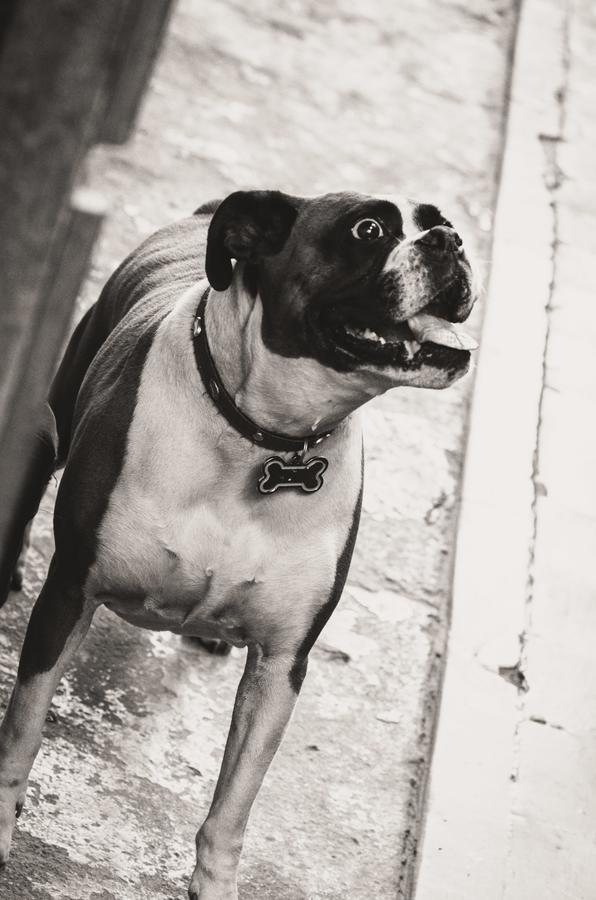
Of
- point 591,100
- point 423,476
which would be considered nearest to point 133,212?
point 423,476

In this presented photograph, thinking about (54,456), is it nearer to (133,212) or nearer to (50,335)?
(50,335)

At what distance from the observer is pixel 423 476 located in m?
5.00

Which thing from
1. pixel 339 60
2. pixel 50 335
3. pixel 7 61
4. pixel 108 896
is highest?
pixel 339 60

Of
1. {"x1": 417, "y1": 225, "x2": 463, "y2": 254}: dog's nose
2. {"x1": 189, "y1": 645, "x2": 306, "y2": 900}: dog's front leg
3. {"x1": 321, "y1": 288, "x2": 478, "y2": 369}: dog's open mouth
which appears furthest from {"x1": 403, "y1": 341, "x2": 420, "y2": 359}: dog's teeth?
{"x1": 189, "y1": 645, "x2": 306, "y2": 900}: dog's front leg

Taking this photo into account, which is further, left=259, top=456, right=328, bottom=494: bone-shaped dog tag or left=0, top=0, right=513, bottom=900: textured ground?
left=0, top=0, right=513, bottom=900: textured ground

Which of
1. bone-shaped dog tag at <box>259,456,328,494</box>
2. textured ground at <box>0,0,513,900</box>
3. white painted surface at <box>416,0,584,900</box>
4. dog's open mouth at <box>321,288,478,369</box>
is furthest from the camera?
white painted surface at <box>416,0,584,900</box>

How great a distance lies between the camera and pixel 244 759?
283 centimetres

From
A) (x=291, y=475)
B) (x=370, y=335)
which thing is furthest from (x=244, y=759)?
(x=370, y=335)

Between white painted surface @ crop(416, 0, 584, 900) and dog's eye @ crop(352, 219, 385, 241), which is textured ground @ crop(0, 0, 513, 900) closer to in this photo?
white painted surface @ crop(416, 0, 584, 900)

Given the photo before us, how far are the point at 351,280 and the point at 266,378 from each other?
0.88 ft

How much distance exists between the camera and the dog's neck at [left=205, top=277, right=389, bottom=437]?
2.71 meters

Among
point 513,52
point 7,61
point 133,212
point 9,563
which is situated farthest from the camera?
point 513,52

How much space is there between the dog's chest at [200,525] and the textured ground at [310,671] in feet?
2.16

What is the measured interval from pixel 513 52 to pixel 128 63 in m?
8.57
